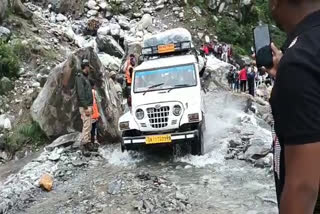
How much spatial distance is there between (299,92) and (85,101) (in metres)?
8.61

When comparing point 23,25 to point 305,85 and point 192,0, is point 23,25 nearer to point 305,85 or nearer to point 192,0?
point 192,0

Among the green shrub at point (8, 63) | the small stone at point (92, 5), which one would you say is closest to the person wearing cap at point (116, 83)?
the green shrub at point (8, 63)

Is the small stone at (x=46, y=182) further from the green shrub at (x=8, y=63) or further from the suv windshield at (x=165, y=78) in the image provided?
the green shrub at (x=8, y=63)

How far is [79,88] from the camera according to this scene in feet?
31.4

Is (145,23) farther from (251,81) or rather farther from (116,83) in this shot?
(116,83)

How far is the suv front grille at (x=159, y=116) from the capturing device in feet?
30.9

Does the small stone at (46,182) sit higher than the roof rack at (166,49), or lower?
lower

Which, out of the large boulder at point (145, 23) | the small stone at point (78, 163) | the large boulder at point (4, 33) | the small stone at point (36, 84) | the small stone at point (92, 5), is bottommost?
the small stone at point (78, 163)

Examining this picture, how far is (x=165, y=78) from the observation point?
9.98 meters

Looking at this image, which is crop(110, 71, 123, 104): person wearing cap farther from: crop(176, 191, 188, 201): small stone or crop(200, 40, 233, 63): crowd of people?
crop(200, 40, 233, 63): crowd of people

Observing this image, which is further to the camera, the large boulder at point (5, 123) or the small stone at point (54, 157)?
the large boulder at point (5, 123)

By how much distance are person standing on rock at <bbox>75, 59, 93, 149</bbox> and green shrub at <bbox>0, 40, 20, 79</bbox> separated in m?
4.41

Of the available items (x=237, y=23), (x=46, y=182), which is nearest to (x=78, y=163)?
(x=46, y=182)

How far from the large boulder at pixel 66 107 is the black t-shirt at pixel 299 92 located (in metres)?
9.44
